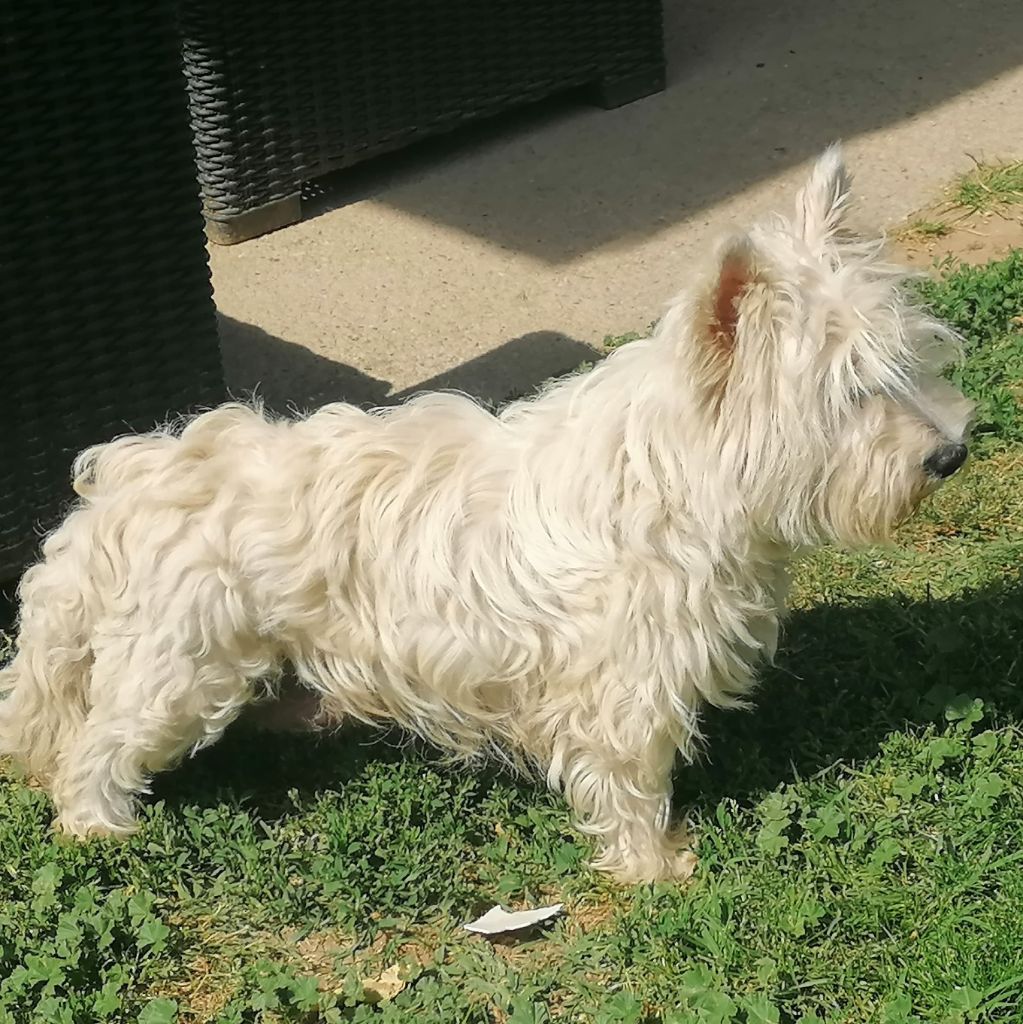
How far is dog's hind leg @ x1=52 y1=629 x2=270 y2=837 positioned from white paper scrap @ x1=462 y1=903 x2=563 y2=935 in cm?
82

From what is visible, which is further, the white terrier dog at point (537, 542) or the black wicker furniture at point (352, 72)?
the black wicker furniture at point (352, 72)

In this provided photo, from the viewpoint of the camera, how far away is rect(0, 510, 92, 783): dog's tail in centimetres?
335

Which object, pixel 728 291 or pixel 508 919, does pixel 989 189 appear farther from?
pixel 508 919

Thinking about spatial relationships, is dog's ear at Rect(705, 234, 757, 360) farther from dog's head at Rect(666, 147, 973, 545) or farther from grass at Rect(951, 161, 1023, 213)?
grass at Rect(951, 161, 1023, 213)

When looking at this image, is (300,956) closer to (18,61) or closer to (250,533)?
(250,533)

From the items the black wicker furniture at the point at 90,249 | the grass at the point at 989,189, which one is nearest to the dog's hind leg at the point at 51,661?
the black wicker furniture at the point at 90,249

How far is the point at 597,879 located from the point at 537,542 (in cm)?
95

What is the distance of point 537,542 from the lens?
3.11m

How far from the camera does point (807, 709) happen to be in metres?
3.78

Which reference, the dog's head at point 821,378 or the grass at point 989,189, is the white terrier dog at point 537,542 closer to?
the dog's head at point 821,378

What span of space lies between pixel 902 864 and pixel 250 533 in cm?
180

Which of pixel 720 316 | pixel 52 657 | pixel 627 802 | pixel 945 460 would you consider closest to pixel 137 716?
pixel 52 657

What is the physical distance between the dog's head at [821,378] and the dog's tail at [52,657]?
5.34 feet

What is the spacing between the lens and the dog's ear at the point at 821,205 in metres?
2.87
